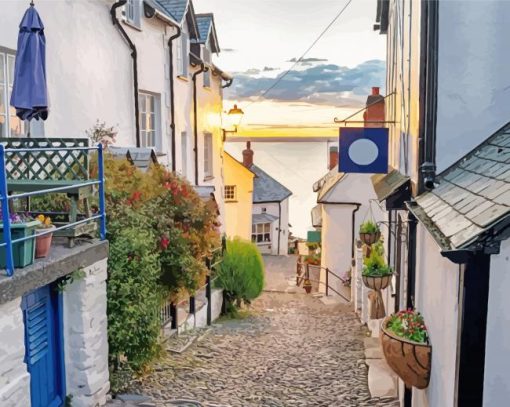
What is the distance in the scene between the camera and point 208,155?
2142 centimetres

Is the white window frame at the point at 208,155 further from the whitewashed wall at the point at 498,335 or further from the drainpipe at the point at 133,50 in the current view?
the whitewashed wall at the point at 498,335

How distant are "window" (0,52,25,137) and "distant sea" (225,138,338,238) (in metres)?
61.7

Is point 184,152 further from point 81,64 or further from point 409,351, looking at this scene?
point 409,351

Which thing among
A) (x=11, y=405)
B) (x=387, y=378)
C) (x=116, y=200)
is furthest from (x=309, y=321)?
(x=11, y=405)

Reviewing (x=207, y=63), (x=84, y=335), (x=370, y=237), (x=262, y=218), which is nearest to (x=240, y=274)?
(x=370, y=237)

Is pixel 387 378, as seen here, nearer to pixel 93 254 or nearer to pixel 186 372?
pixel 186 372

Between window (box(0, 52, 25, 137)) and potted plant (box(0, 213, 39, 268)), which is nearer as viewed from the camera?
potted plant (box(0, 213, 39, 268))

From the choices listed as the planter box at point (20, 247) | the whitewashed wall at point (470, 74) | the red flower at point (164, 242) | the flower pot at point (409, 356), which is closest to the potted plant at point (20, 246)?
the planter box at point (20, 247)

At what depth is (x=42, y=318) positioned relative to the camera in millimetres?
6082

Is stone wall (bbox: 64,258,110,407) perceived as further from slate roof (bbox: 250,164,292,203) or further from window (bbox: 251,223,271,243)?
slate roof (bbox: 250,164,292,203)

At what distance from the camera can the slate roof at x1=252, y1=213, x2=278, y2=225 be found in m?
39.2

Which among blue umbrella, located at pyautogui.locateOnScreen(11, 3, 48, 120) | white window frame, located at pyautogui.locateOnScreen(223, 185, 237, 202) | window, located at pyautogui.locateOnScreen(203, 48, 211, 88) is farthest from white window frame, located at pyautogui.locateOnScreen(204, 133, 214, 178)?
blue umbrella, located at pyautogui.locateOnScreen(11, 3, 48, 120)

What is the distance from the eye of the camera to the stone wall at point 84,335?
6457 mm

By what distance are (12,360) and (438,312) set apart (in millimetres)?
4156
